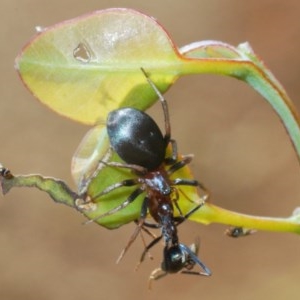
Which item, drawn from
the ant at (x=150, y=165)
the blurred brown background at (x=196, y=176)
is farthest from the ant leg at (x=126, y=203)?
the blurred brown background at (x=196, y=176)

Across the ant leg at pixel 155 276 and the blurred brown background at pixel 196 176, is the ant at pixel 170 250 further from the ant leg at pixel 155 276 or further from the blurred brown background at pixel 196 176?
the blurred brown background at pixel 196 176

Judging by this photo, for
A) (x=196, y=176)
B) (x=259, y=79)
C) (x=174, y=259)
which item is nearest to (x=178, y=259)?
(x=174, y=259)

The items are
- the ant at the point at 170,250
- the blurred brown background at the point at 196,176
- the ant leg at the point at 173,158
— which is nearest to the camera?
the ant leg at the point at 173,158

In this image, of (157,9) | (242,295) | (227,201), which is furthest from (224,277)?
(157,9)

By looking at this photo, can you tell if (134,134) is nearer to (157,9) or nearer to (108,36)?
(108,36)

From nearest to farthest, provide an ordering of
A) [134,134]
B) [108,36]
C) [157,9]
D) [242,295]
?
[108,36], [134,134], [242,295], [157,9]

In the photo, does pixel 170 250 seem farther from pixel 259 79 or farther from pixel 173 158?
pixel 259 79
